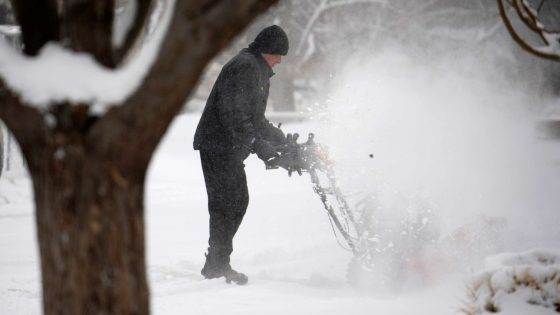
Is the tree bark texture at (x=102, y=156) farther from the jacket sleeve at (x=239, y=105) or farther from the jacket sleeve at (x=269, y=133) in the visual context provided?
the jacket sleeve at (x=269, y=133)

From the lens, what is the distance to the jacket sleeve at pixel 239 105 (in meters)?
4.94

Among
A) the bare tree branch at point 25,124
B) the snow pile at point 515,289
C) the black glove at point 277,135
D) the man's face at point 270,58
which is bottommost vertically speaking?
the snow pile at point 515,289

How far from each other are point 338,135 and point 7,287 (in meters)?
3.21

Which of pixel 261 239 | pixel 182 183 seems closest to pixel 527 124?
pixel 182 183

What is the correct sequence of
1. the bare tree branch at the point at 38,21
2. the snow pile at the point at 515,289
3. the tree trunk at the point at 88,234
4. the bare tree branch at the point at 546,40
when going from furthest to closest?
the bare tree branch at the point at 546,40
the snow pile at the point at 515,289
the bare tree branch at the point at 38,21
the tree trunk at the point at 88,234

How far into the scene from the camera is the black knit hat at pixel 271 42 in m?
5.13

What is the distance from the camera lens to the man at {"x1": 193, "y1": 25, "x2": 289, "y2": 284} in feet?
16.3

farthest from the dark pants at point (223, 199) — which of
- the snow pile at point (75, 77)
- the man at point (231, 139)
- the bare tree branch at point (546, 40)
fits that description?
the snow pile at point (75, 77)

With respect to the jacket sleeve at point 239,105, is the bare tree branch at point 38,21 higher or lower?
lower

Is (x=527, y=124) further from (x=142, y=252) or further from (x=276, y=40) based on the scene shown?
(x=142, y=252)

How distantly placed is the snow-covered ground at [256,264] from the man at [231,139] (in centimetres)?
33

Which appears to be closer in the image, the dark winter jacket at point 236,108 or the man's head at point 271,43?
the dark winter jacket at point 236,108

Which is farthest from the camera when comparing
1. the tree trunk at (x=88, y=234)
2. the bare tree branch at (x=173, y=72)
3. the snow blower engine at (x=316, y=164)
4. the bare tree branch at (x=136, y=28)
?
the snow blower engine at (x=316, y=164)

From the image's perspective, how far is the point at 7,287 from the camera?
5109 millimetres
